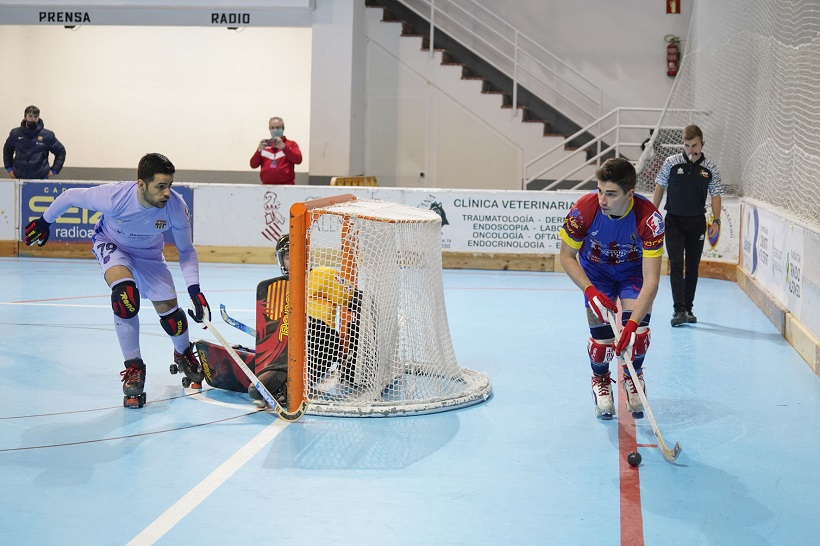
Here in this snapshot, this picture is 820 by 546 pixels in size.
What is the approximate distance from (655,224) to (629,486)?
167 centimetres

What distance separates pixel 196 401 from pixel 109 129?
1706 cm

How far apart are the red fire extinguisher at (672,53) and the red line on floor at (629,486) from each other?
1433 centimetres

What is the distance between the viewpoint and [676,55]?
761 inches

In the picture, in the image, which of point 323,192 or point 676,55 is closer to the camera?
point 323,192

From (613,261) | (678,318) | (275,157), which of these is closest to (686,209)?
(678,318)

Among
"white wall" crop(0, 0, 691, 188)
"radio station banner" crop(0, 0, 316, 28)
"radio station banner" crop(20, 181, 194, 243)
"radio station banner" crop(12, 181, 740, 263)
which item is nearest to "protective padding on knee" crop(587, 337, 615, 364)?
"radio station banner" crop(12, 181, 740, 263)

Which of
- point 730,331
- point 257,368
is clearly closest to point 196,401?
point 257,368

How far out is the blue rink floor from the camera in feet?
13.9

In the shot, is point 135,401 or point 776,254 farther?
point 776,254

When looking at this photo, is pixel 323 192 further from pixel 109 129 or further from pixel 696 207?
pixel 109 129

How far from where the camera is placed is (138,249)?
6527 mm

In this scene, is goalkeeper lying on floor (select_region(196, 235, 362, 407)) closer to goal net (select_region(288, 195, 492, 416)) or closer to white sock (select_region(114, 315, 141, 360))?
goal net (select_region(288, 195, 492, 416))

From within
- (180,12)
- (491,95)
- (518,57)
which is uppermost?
(180,12)

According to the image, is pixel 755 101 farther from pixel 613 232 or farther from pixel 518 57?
pixel 518 57
